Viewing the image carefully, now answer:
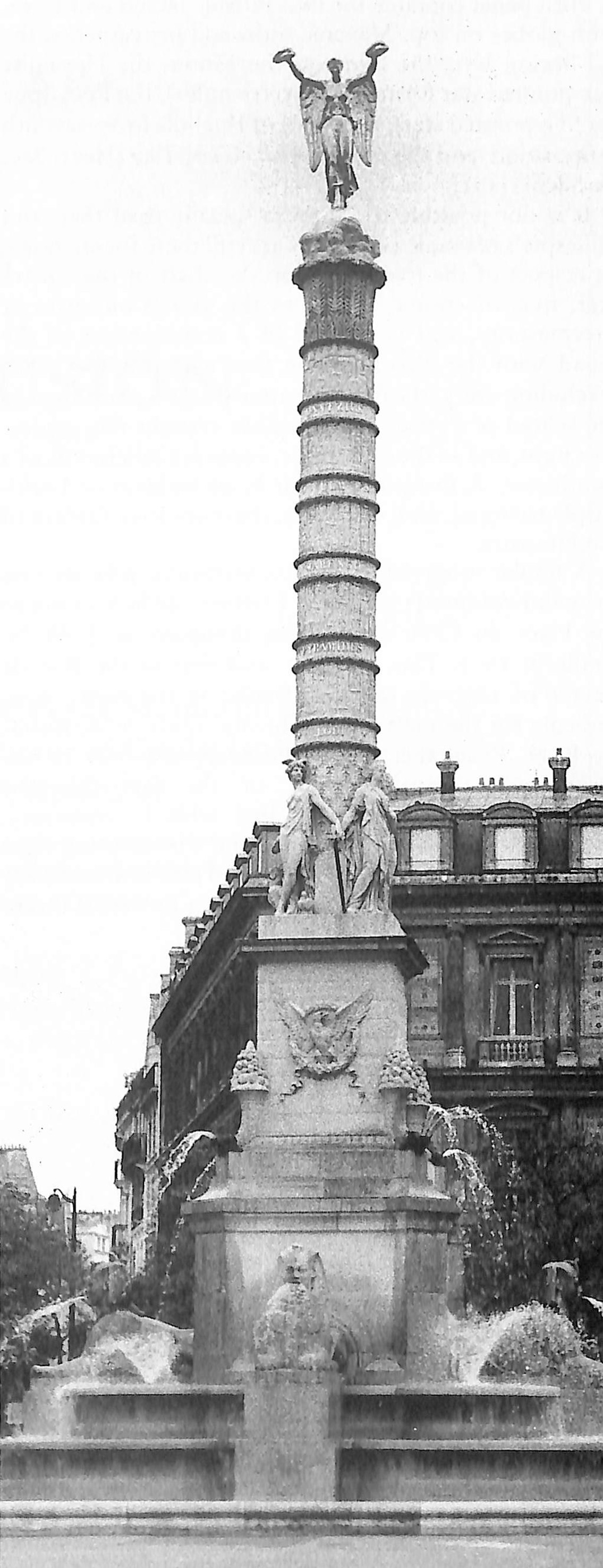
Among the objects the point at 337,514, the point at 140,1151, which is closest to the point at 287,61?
the point at 337,514

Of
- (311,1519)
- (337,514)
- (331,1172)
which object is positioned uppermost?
(337,514)

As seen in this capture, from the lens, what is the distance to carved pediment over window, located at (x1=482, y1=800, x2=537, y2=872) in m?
67.1

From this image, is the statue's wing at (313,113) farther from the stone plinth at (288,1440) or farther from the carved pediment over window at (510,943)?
the carved pediment over window at (510,943)

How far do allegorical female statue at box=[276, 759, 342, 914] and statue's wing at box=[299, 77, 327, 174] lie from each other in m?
8.10

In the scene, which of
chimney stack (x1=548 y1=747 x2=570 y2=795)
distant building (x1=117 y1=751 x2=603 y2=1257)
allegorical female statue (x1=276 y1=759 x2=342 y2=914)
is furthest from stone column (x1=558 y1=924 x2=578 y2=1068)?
allegorical female statue (x1=276 y1=759 x2=342 y2=914)

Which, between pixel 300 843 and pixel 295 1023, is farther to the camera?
pixel 300 843

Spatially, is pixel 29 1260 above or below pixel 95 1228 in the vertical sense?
below

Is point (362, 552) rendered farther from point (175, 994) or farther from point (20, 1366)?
point (175, 994)

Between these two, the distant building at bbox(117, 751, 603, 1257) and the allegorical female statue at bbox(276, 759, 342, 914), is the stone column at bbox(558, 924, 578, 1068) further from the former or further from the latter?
the allegorical female statue at bbox(276, 759, 342, 914)

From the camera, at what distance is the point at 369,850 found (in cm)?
3222

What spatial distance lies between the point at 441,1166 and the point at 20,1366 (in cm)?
515

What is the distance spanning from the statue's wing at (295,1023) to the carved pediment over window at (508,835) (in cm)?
3522

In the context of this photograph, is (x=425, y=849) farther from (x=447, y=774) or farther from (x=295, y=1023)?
(x=295, y=1023)

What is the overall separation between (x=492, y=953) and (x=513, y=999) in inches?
44.5
